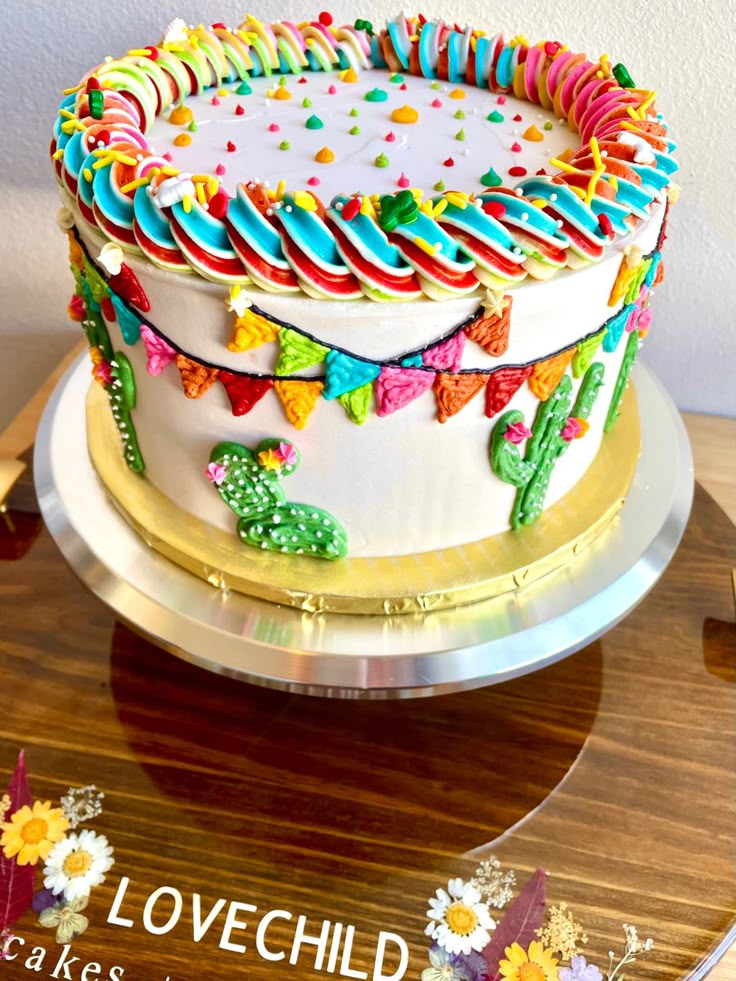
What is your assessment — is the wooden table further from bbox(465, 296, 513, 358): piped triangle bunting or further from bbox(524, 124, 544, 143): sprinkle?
bbox(524, 124, 544, 143): sprinkle

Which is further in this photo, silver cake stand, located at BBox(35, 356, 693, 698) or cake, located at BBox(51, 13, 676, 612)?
silver cake stand, located at BBox(35, 356, 693, 698)

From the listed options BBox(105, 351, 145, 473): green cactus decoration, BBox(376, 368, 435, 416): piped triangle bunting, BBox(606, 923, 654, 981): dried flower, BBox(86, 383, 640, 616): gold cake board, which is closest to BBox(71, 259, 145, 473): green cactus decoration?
BBox(105, 351, 145, 473): green cactus decoration

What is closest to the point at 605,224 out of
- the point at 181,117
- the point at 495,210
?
the point at 495,210

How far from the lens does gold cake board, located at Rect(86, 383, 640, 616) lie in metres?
1.30

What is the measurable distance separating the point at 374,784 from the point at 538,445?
67 centimetres

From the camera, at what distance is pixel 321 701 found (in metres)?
1.62

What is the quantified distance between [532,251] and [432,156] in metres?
0.36

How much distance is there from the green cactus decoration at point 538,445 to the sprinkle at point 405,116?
20.8 inches

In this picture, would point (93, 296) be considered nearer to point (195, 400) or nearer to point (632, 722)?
point (195, 400)

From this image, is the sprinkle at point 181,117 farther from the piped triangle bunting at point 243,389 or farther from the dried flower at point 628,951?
the dried flower at point 628,951

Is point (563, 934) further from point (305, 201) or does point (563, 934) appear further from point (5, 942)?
point (305, 201)

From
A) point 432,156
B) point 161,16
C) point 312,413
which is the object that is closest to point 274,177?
point 432,156

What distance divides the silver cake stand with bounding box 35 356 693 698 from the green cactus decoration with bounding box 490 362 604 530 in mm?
151

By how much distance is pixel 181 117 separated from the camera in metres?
1.41
